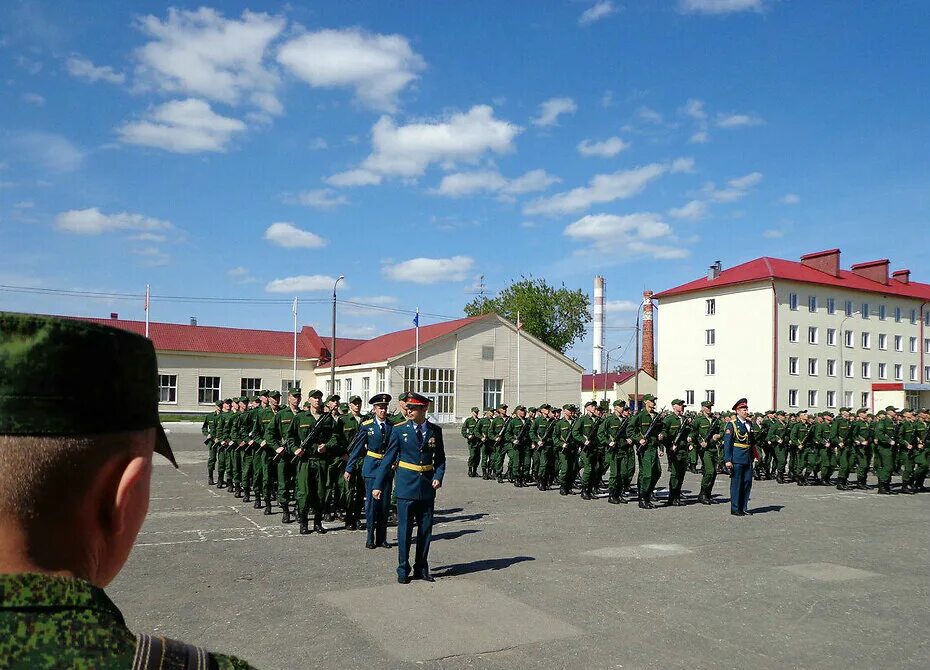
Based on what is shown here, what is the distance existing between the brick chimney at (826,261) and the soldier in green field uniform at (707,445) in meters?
40.7

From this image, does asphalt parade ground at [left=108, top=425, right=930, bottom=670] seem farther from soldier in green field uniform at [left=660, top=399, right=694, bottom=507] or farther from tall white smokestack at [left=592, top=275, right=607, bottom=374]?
tall white smokestack at [left=592, top=275, right=607, bottom=374]

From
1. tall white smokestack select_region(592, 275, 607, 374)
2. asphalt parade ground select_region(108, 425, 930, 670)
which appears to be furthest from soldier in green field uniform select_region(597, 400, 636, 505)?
tall white smokestack select_region(592, 275, 607, 374)

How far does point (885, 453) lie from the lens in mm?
18234

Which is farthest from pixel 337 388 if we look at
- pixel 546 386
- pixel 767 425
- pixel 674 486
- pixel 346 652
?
pixel 346 652

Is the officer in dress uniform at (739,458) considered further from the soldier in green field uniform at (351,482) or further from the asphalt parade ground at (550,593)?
the soldier in green field uniform at (351,482)

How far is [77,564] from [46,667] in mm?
202

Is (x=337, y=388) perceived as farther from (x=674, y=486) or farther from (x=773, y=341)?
(x=674, y=486)

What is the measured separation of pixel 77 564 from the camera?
1.12m

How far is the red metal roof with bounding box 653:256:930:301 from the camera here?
161ft

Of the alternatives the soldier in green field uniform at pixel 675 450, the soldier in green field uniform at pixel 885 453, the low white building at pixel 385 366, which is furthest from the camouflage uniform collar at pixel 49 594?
the low white building at pixel 385 366

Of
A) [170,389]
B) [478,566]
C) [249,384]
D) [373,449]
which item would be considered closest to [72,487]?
[478,566]

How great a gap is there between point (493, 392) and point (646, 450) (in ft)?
119

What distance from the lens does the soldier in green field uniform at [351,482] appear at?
11617 mm

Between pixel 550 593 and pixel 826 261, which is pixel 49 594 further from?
pixel 826 261
